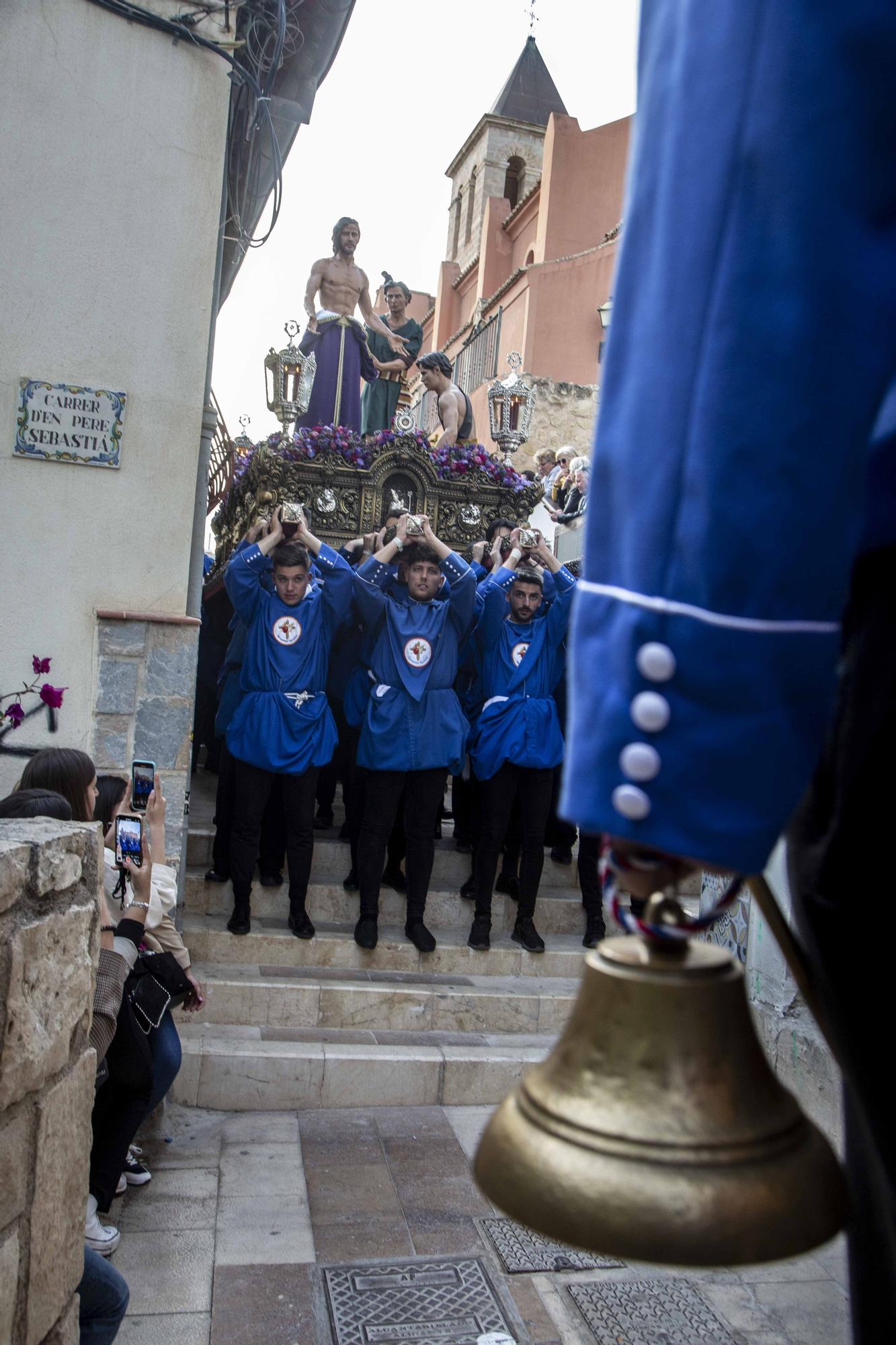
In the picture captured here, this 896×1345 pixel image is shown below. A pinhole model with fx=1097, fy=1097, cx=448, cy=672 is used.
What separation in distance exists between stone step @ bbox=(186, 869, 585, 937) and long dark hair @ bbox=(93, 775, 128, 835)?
79.8 inches

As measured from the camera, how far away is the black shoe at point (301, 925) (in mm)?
6176

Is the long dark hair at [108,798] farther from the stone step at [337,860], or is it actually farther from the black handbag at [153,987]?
the stone step at [337,860]

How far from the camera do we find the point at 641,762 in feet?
2.73

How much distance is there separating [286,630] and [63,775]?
A: 2.46 m

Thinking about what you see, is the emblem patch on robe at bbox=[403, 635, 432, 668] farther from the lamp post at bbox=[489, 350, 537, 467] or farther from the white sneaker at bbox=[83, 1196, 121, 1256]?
the lamp post at bbox=[489, 350, 537, 467]

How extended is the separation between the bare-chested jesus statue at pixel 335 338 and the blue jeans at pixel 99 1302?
393 inches

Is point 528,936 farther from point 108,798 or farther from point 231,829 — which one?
point 108,798

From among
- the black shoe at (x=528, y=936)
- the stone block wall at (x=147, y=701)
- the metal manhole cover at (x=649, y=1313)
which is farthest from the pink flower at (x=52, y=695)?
the metal manhole cover at (x=649, y=1313)

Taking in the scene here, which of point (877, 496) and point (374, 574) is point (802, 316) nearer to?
point (877, 496)

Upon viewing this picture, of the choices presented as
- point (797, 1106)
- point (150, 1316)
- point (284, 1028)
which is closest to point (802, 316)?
point (797, 1106)

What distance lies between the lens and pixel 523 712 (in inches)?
261

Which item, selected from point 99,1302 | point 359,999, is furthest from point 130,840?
point 359,999

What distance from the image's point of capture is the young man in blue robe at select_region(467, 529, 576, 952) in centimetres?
659

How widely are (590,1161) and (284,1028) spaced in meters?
5.06
